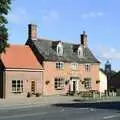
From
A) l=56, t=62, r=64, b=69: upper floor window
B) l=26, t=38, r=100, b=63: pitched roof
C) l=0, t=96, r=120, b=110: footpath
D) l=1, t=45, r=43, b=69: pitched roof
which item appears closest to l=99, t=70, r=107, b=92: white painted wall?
l=26, t=38, r=100, b=63: pitched roof

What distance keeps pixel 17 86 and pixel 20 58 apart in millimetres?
4913

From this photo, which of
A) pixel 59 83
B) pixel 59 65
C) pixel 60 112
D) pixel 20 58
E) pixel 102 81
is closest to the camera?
pixel 60 112

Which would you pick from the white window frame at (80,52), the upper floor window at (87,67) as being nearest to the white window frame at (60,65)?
the white window frame at (80,52)

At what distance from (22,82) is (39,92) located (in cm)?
374

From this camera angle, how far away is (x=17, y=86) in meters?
72.2

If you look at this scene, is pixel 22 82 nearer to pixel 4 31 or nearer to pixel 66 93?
pixel 66 93

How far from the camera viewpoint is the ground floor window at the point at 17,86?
235ft

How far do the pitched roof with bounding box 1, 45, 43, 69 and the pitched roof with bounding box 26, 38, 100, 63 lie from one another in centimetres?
141

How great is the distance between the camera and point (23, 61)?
7469 centimetres

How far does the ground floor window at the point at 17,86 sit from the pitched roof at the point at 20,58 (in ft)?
6.93

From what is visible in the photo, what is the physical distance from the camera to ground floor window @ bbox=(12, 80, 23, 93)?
235ft

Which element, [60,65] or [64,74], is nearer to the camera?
[60,65]

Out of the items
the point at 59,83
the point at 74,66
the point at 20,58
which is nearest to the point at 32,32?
the point at 20,58

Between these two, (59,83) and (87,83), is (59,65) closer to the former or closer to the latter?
(59,83)
